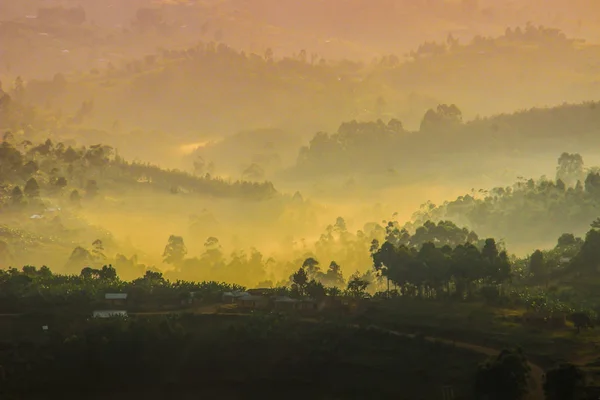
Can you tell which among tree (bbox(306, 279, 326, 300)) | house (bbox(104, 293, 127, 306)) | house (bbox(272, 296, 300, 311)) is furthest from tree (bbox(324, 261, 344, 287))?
house (bbox(104, 293, 127, 306))

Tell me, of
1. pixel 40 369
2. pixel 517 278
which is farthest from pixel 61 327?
pixel 517 278

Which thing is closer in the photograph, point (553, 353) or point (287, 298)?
point (553, 353)

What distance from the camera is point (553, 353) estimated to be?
90.2 metres

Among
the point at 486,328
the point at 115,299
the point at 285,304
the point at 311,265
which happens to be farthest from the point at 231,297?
the point at 486,328

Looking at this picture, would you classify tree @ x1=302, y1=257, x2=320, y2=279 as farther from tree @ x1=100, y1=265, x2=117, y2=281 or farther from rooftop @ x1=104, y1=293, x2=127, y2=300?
rooftop @ x1=104, y1=293, x2=127, y2=300

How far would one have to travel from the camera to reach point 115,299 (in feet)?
407

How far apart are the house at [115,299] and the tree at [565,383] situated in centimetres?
7050

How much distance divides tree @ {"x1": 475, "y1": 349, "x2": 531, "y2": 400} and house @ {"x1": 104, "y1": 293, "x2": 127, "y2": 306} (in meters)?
64.0

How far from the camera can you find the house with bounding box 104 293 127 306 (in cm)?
12325

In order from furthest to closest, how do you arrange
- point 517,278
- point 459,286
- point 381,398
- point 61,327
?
point 517,278 → point 459,286 → point 61,327 → point 381,398

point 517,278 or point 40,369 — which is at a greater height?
point 517,278

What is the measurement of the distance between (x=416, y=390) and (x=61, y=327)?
172 ft

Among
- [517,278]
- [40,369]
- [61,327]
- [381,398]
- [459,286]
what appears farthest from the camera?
[517,278]

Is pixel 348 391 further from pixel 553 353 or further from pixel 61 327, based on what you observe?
pixel 61 327
